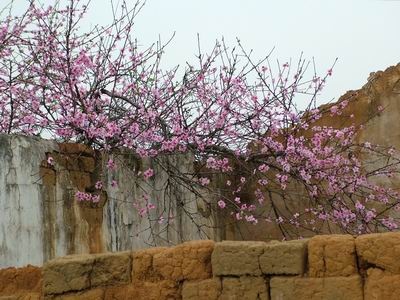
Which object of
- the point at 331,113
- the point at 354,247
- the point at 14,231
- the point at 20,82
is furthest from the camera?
the point at 331,113

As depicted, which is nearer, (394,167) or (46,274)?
(46,274)

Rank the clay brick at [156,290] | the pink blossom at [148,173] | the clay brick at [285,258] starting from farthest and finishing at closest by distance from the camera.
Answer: the pink blossom at [148,173]
the clay brick at [156,290]
the clay brick at [285,258]

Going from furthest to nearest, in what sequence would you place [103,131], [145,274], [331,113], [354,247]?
[331,113], [103,131], [145,274], [354,247]

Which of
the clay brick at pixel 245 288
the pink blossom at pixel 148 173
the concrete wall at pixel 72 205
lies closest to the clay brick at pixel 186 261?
the clay brick at pixel 245 288

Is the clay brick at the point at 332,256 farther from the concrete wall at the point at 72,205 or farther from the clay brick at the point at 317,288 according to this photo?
the concrete wall at the point at 72,205

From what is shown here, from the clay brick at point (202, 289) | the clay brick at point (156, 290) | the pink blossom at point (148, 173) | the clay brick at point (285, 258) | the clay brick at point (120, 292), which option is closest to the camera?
the clay brick at point (285, 258)

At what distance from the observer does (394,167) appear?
8.66 metres

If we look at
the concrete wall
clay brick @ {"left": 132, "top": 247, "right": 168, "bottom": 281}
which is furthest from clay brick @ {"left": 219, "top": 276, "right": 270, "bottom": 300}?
the concrete wall

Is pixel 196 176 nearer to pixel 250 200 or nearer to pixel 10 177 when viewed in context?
pixel 250 200

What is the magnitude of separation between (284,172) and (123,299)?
14.3ft

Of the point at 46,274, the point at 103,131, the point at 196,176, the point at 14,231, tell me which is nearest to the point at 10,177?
the point at 14,231

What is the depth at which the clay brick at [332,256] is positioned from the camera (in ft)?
13.0

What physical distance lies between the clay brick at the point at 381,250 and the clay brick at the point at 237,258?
0.53 meters

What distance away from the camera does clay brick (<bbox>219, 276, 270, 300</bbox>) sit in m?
4.16
